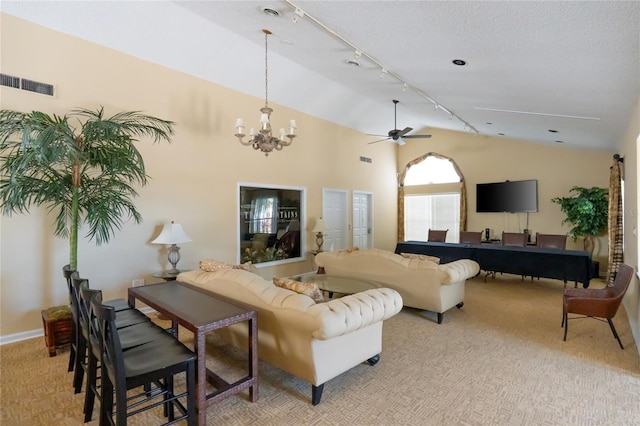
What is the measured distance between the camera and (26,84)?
11.7 feet

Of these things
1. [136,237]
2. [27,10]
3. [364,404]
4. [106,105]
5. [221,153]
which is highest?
[27,10]

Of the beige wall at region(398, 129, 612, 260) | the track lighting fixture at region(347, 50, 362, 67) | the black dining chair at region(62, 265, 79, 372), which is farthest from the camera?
the beige wall at region(398, 129, 612, 260)

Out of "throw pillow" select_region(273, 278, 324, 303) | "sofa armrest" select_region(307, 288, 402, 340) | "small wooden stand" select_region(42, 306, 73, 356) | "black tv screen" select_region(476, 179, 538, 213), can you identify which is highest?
"black tv screen" select_region(476, 179, 538, 213)

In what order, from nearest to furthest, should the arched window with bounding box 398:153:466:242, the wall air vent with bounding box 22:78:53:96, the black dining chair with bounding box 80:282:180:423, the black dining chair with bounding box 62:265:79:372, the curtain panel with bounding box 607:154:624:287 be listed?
1. the black dining chair with bounding box 80:282:180:423
2. the black dining chair with bounding box 62:265:79:372
3. the wall air vent with bounding box 22:78:53:96
4. the curtain panel with bounding box 607:154:624:287
5. the arched window with bounding box 398:153:466:242

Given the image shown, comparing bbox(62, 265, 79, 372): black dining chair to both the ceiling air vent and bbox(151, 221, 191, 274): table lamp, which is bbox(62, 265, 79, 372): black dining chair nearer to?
bbox(151, 221, 191, 274): table lamp

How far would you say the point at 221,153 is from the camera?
5301 millimetres

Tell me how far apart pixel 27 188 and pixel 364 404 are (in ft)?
11.7

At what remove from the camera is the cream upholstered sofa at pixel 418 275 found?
3861 mm

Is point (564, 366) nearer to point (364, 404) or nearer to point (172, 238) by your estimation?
point (364, 404)

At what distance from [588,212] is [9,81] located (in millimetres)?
8892

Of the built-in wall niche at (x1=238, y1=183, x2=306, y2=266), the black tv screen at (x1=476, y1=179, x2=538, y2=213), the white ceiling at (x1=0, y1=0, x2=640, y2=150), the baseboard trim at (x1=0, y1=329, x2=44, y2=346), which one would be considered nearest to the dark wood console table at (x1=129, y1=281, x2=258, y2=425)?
the baseboard trim at (x1=0, y1=329, x2=44, y2=346)

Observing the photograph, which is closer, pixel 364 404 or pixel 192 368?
pixel 192 368

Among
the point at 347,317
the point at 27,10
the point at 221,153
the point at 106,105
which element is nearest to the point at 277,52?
the point at 221,153

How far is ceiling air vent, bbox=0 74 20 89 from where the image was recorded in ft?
11.2
